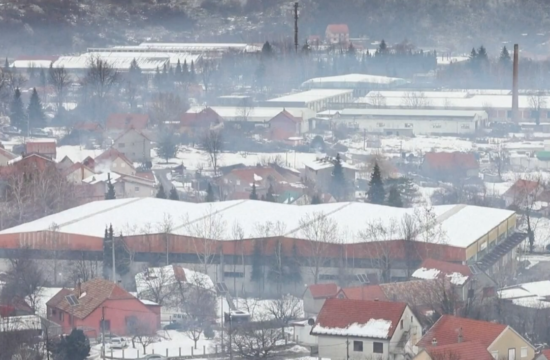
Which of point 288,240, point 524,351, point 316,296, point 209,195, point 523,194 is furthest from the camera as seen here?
point 209,195

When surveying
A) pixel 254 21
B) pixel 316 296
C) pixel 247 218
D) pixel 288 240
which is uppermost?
pixel 254 21

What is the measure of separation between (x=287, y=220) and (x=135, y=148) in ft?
21.9

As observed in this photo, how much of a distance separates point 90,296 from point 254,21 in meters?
32.5

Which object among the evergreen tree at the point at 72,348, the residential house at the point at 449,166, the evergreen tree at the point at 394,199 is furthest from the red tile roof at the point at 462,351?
the residential house at the point at 449,166

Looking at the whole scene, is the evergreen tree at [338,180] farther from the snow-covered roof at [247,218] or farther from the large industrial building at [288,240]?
the large industrial building at [288,240]

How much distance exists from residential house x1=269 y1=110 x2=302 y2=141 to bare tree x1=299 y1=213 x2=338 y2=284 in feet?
30.0

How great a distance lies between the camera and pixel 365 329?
11.2 meters

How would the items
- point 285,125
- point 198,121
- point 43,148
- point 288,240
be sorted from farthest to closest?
point 285,125, point 198,121, point 43,148, point 288,240

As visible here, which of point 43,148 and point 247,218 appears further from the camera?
point 43,148

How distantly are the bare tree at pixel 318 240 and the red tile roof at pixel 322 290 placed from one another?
0.70m

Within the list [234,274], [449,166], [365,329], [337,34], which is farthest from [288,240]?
[337,34]

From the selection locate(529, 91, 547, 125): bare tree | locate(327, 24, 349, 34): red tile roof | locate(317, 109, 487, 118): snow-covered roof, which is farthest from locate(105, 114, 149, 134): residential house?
locate(327, 24, 349, 34): red tile roof

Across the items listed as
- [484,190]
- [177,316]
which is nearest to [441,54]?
[484,190]

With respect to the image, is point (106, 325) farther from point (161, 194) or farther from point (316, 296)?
point (161, 194)
